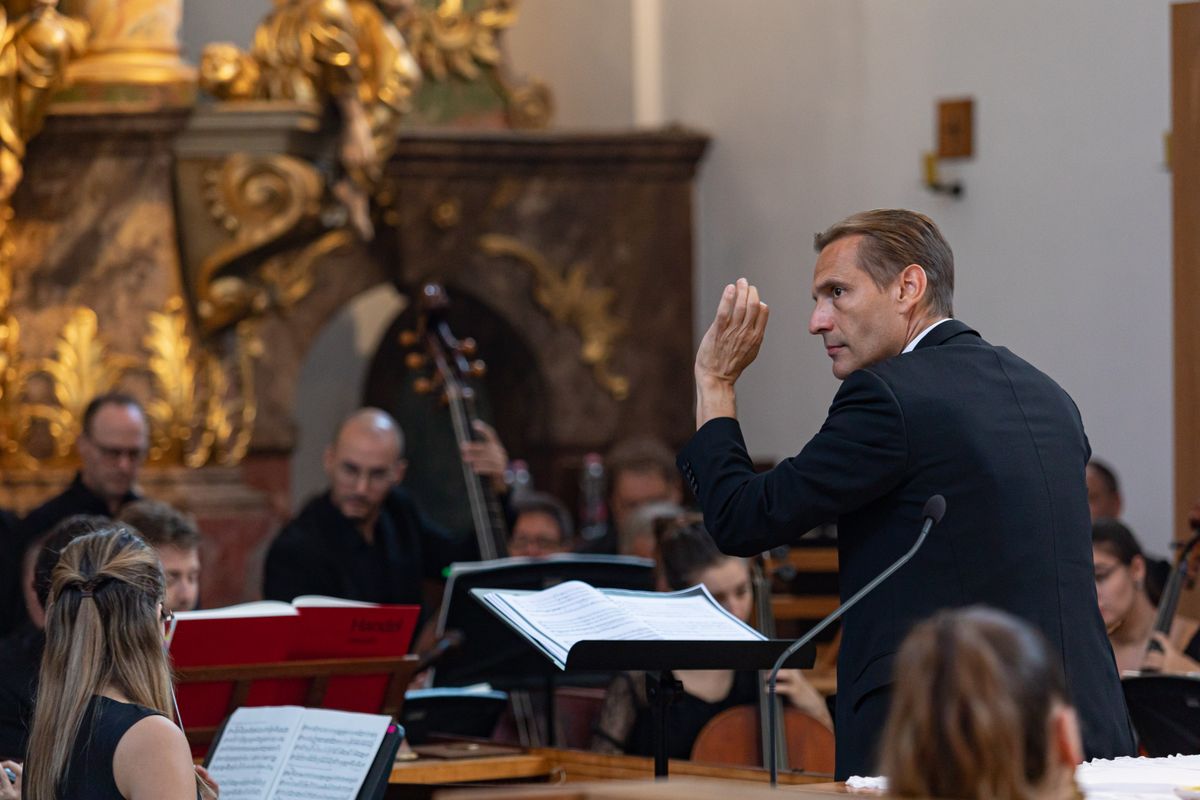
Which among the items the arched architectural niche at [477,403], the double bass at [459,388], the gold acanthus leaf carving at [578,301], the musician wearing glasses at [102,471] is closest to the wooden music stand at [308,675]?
the double bass at [459,388]

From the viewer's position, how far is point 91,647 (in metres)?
3.73

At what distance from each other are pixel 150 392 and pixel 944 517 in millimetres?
5316

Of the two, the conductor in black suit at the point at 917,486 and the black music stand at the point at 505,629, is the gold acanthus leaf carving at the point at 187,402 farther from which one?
the conductor in black suit at the point at 917,486

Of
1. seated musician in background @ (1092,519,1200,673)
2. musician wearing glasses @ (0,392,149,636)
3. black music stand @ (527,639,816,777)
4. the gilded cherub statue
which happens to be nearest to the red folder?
black music stand @ (527,639,816,777)

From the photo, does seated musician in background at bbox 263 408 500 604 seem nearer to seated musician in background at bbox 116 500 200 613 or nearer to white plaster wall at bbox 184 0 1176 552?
seated musician in background at bbox 116 500 200 613

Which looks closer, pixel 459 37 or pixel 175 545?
pixel 175 545

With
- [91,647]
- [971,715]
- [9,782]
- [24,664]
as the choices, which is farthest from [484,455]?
[971,715]

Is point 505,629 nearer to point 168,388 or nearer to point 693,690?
point 693,690

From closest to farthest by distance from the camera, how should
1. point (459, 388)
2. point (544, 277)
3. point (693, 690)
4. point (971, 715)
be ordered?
point (971, 715) < point (693, 690) < point (459, 388) < point (544, 277)

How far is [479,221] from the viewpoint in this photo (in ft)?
34.1

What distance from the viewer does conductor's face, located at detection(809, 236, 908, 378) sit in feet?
11.7

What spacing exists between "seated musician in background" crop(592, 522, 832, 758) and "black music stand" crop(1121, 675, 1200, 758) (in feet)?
3.32

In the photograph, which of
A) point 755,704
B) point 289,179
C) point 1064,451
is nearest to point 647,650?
point 1064,451

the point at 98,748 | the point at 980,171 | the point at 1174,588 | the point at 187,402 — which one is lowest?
the point at 1174,588
